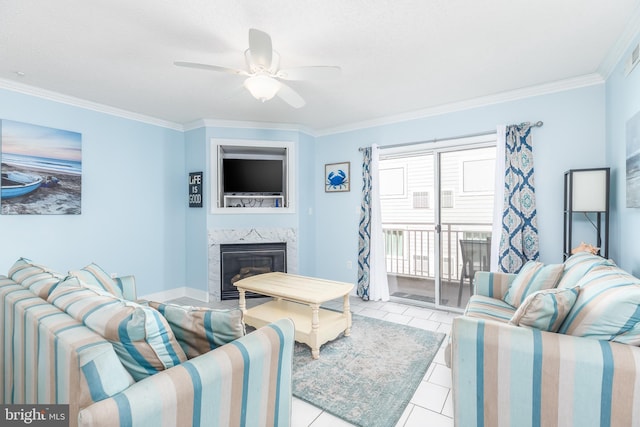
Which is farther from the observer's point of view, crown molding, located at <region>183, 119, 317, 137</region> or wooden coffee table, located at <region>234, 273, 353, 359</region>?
crown molding, located at <region>183, 119, 317, 137</region>

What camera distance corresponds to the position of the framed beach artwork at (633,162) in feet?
6.66

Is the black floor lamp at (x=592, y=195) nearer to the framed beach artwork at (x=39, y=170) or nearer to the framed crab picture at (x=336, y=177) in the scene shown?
the framed crab picture at (x=336, y=177)

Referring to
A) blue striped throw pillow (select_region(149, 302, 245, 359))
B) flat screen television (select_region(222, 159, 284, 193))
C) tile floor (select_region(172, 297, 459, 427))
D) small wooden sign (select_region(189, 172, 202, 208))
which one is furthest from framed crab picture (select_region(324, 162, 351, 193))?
blue striped throw pillow (select_region(149, 302, 245, 359))

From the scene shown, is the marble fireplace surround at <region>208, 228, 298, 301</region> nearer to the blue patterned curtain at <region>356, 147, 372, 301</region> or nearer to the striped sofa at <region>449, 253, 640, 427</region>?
the blue patterned curtain at <region>356, 147, 372, 301</region>

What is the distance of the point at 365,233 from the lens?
4168 mm

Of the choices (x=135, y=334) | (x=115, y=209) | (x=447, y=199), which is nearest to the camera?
(x=135, y=334)

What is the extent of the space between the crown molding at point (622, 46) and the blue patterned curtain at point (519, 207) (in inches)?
27.2

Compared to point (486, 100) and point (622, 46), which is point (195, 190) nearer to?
point (486, 100)

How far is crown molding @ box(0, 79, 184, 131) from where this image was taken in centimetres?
297

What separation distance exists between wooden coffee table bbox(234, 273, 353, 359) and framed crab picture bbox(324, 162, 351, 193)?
1708mm

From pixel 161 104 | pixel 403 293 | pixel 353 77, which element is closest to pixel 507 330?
pixel 353 77

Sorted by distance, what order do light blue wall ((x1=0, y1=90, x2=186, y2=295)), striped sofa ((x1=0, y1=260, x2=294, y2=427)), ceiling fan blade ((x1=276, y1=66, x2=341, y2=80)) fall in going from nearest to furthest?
striped sofa ((x1=0, y1=260, x2=294, y2=427)) → ceiling fan blade ((x1=276, y1=66, x2=341, y2=80)) → light blue wall ((x1=0, y1=90, x2=186, y2=295))

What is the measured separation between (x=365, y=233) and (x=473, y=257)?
1.39 m

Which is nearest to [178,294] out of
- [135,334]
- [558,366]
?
[135,334]
